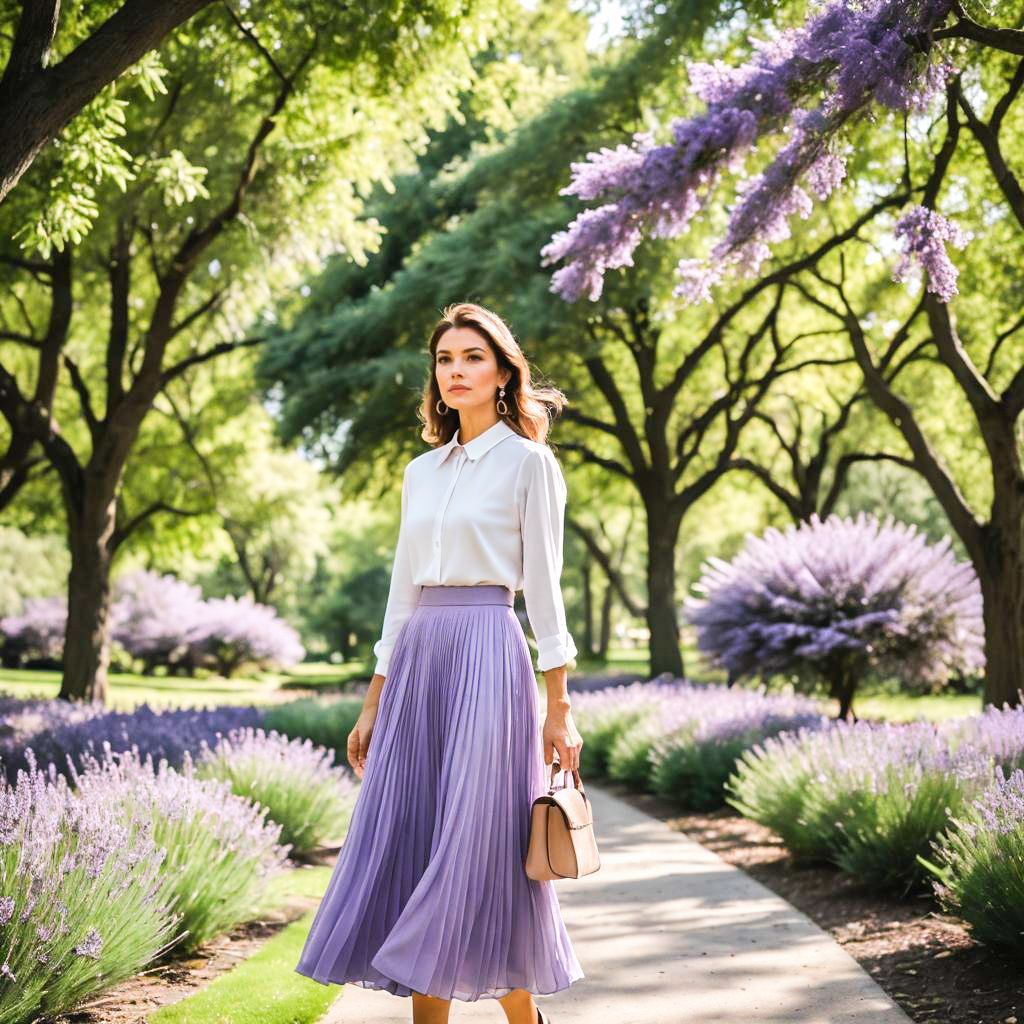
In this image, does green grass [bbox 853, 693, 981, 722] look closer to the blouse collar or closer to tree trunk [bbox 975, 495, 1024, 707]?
tree trunk [bbox 975, 495, 1024, 707]

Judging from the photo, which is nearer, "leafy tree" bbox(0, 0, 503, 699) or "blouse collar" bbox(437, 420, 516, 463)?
"blouse collar" bbox(437, 420, 516, 463)

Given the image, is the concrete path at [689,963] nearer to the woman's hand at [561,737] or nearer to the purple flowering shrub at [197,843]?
the purple flowering shrub at [197,843]

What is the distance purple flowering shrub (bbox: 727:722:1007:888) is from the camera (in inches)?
229

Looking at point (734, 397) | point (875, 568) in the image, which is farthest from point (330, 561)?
point (875, 568)

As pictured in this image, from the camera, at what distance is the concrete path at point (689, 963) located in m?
4.16

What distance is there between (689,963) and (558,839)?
2.10 m

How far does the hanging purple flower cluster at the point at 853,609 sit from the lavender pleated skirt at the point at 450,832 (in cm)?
930

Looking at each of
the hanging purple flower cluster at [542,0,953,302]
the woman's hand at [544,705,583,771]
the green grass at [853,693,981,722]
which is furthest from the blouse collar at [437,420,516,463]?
the green grass at [853,693,981,722]

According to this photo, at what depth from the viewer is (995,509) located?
31.8 feet

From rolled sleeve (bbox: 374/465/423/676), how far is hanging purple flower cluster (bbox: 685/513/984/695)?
30.2ft

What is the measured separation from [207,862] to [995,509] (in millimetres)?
7551

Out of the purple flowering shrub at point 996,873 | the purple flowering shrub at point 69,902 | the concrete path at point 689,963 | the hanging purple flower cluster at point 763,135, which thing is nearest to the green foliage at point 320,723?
the concrete path at point 689,963

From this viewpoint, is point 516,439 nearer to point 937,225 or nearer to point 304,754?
point 937,225

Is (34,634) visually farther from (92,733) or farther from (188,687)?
(92,733)
